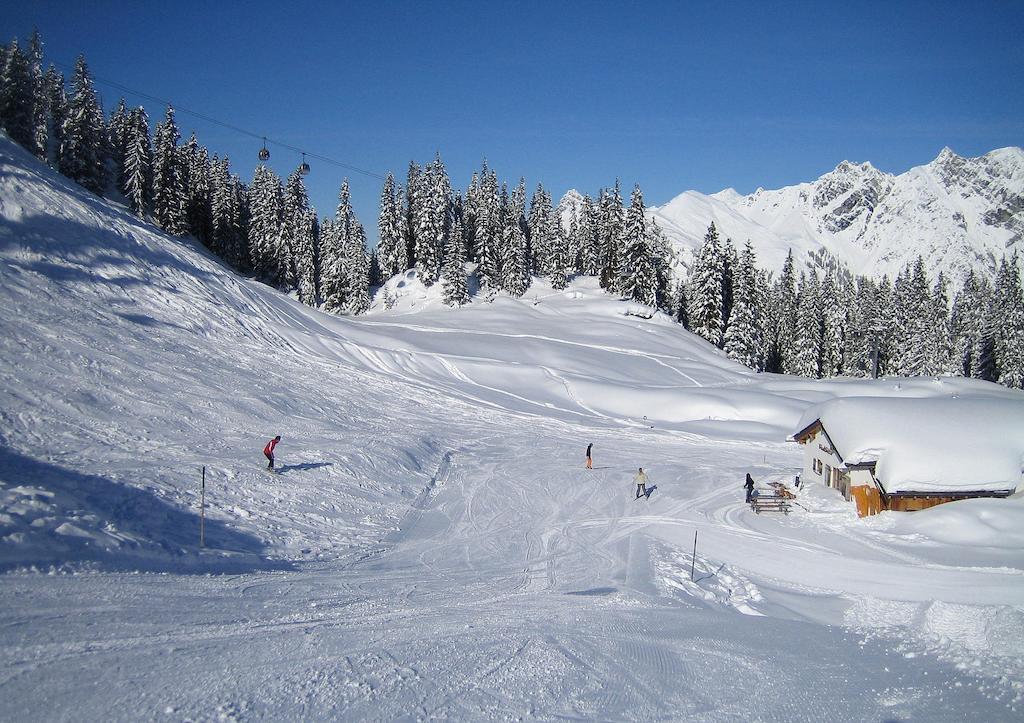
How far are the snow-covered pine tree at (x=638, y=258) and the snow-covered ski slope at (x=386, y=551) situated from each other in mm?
34964

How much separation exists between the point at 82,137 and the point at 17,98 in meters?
8.22

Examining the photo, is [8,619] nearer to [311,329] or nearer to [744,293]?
[311,329]

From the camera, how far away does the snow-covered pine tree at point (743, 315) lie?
207 ft

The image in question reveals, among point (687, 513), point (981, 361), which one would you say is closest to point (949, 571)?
point (687, 513)

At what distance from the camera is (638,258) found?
71125mm

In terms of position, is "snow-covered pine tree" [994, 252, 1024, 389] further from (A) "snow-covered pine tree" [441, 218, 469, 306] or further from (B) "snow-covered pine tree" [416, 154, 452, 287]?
(B) "snow-covered pine tree" [416, 154, 452, 287]

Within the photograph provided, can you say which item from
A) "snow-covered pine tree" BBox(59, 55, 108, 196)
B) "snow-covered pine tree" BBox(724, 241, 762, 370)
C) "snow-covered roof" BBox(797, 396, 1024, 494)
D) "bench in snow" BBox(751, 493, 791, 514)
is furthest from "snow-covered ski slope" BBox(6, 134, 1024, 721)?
"snow-covered pine tree" BBox(724, 241, 762, 370)

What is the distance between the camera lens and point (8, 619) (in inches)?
337

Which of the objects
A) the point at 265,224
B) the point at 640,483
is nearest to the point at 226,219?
the point at 265,224

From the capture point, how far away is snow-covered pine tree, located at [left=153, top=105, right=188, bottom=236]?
64.3 m

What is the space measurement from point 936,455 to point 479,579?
58.7ft

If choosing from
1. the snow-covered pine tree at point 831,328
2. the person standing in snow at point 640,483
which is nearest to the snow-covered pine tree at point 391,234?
the snow-covered pine tree at point 831,328

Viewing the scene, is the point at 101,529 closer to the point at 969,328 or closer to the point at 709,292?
the point at 709,292

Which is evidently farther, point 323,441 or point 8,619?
point 323,441
